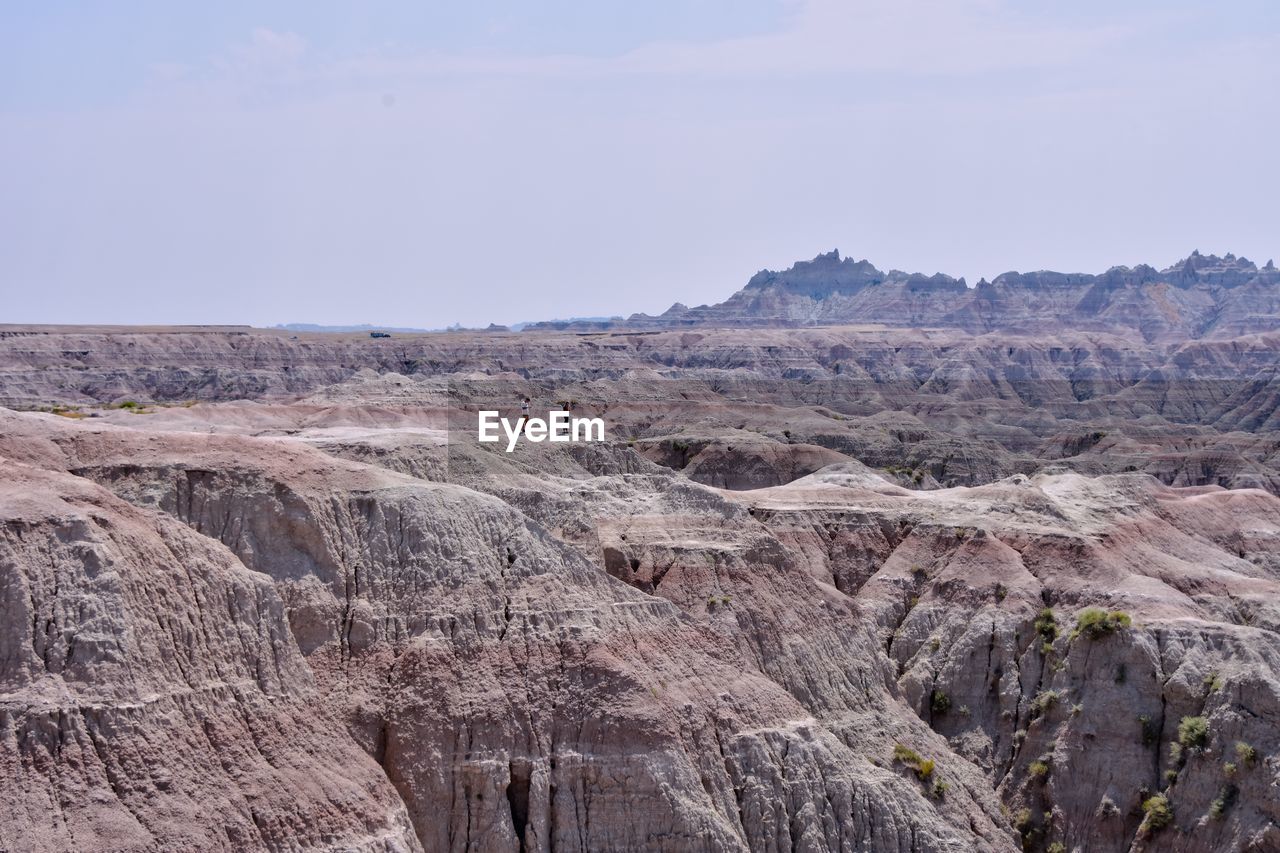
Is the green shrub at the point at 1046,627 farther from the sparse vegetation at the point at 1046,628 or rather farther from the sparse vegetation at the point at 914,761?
the sparse vegetation at the point at 914,761

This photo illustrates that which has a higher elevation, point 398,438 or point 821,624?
point 398,438

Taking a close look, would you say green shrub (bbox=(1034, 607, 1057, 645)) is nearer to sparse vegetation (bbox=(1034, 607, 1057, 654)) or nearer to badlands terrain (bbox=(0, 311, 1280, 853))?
sparse vegetation (bbox=(1034, 607, 1057, 654))

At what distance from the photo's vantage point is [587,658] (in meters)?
50.4

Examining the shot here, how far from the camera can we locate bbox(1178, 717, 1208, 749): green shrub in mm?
57562

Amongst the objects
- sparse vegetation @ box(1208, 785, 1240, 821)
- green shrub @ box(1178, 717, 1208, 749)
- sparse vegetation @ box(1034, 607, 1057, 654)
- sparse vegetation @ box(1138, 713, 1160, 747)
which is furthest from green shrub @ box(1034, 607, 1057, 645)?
sparse vegetation @ box(1208, 785, 1240, 821)

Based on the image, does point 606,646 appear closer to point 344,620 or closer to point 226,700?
point 344,620

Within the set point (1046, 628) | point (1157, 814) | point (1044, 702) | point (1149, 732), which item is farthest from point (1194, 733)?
point (1046, 628)

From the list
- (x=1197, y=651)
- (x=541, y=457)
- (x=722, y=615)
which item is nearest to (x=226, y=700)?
(x=722, y=615)

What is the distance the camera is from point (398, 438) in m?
69.8

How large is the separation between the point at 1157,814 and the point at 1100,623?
8675mm

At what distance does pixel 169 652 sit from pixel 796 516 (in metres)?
38.5

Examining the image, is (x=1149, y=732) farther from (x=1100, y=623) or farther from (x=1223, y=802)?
(x=1100, y=623)

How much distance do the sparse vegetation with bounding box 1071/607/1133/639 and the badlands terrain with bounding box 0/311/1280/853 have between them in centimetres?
14

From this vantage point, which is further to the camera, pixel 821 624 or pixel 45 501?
pixel 821 624
